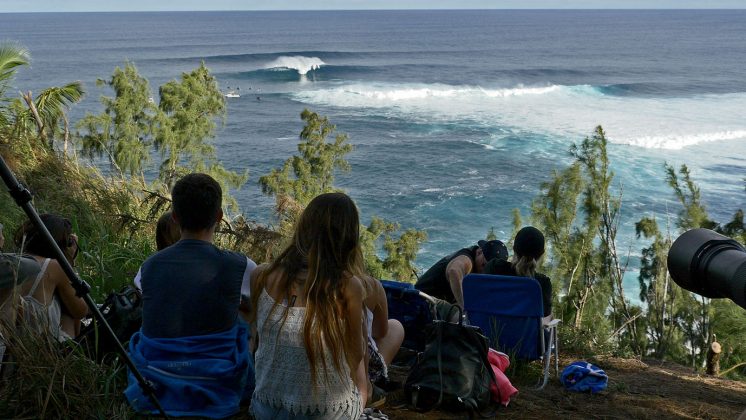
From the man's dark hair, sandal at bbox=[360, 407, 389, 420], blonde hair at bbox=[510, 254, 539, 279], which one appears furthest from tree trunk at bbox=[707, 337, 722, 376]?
the man's dark hair

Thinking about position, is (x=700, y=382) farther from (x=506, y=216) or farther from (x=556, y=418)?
(x=506, y=216)

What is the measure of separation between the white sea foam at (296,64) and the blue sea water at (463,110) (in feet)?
0.96

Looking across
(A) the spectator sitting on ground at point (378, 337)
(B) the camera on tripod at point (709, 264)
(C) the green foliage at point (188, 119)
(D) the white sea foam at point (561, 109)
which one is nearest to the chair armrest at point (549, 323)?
(A) the spectator sitting on ground at point (378, 337)

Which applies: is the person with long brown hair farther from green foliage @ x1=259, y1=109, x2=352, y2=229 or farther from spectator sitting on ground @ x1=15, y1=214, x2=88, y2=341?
green foliage @ x1=259, y1=109, x2=352, y2=229

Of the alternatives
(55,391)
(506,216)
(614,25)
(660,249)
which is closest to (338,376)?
(55,391)

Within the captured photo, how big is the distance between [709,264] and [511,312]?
2832 mm

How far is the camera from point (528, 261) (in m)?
5.10

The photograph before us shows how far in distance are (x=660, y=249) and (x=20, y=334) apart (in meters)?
17.4

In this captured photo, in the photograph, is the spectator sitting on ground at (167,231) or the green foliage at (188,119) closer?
the spectator sitting on ground at (167,231)

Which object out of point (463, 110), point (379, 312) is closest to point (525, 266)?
point (379, 312)

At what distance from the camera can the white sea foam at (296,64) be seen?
64875 mm

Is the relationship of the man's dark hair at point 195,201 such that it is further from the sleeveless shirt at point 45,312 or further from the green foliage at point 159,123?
the green foliage at point 159,123

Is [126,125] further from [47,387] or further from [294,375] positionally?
[294,375]

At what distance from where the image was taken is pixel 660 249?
18.7m
